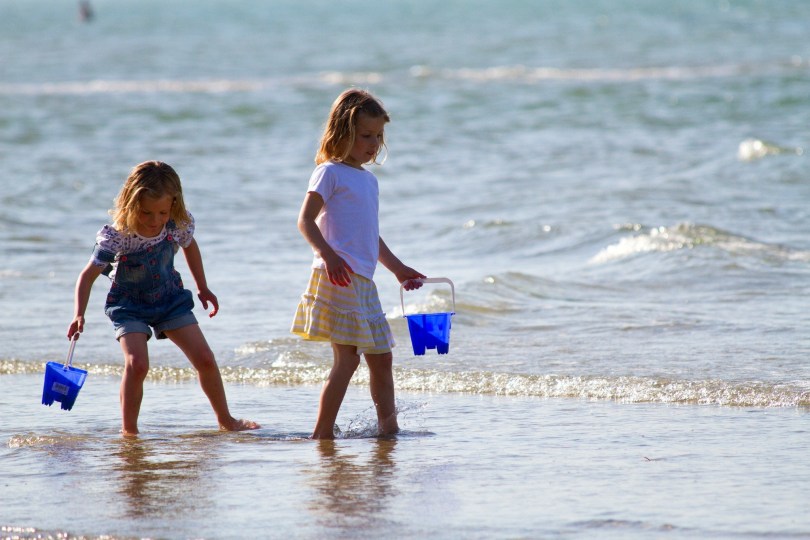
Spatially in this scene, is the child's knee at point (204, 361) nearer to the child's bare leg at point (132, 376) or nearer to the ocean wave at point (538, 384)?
the child's bare leg at point (132, 376)

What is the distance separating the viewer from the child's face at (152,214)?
15.4ft

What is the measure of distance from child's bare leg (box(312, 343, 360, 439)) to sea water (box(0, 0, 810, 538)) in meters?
0.16

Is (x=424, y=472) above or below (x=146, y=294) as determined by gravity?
below

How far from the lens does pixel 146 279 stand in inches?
191

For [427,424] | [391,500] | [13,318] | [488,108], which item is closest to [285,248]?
[13,318]

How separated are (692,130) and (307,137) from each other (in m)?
5.98

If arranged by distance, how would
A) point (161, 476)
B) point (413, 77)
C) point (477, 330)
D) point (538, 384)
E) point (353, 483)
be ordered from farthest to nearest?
point (413, 77), point (477, 330), point (538, 384), point (161, 476), point (353, 483)

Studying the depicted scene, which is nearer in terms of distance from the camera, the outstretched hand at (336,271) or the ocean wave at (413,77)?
the outstretched hand at (336,271)

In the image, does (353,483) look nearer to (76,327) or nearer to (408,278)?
(408,278)

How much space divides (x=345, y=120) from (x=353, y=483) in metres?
1.40

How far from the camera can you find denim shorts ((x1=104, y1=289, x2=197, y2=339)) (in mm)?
4855

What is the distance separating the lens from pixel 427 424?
16.5 feet

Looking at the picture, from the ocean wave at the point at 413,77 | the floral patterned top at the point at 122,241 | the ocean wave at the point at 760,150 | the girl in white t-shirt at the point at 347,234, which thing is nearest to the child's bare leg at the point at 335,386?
the girl in white t-shirt at the point at 347,234

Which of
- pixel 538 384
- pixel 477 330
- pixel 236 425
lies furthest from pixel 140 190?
pixel 477 330
